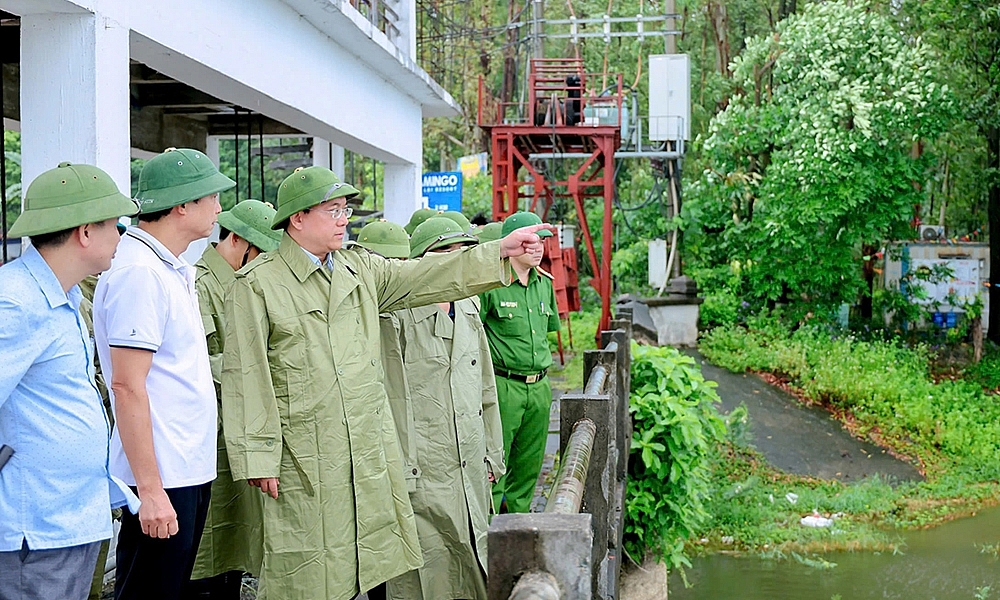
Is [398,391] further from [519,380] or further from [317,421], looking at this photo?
[519,380]

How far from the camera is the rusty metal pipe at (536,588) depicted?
2139 millimetres

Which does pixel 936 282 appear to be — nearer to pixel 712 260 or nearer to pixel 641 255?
pixel 712 260

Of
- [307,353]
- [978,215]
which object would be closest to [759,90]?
[978,215]

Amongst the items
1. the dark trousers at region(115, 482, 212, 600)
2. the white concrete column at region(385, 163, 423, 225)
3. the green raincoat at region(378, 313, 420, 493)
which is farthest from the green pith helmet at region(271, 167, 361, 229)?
the white concrete column at region(385, 163, 423, 225)

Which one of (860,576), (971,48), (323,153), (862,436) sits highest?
(971,48)

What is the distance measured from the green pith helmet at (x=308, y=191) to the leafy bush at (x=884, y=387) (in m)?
→ 11.2

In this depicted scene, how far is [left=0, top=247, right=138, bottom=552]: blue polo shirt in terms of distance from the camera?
249 centimetres

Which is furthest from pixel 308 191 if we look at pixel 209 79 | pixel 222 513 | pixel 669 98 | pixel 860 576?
pixel 669 98

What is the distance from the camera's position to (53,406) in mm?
2568

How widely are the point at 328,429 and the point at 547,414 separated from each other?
2.45m

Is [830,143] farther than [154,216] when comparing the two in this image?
Yes

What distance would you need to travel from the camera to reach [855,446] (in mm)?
13250

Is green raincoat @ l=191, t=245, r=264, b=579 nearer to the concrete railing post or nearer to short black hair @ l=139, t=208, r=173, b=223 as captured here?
short black hair @ l=139, t=208, r=173, b=223

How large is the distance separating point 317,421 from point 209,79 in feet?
9.82
